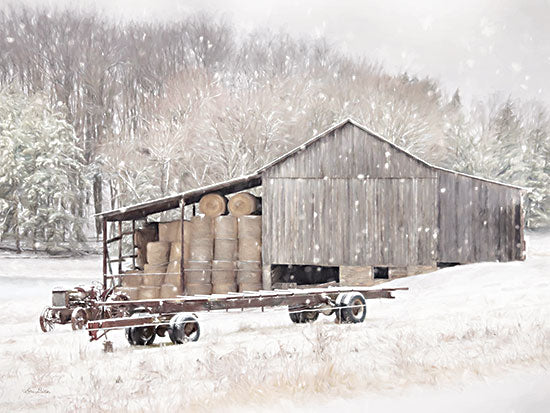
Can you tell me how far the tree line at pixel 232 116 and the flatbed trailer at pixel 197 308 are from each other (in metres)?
18.4

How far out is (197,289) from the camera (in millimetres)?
18656

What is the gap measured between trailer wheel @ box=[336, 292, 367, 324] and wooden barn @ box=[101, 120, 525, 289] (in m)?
6.71

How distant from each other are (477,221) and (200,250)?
27.3ft

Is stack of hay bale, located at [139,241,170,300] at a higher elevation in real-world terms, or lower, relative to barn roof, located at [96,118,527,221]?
lower

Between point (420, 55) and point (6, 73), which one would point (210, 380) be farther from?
point (420, 55)

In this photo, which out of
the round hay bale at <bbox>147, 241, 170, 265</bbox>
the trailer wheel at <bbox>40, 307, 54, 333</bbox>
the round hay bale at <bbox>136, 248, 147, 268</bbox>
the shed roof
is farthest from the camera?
the round hay bale at <bbox>136, 248, 147, 268</bbox>

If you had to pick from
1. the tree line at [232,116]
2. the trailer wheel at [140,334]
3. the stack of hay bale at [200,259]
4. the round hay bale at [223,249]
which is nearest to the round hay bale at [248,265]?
the round hay bale at [223,249]

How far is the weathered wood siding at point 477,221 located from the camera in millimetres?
19062

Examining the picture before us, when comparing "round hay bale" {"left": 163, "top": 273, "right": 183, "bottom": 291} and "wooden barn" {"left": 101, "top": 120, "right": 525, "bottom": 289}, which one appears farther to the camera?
"wooden barn" {"left": 101, "top": 120, "right": 525, "bottom": 289}

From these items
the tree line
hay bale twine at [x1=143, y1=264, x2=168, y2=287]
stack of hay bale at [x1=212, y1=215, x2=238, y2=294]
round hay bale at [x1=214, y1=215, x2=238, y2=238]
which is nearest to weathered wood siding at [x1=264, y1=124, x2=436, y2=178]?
round hay bale at [x1=214, y1=215, x2=238, y2=238]

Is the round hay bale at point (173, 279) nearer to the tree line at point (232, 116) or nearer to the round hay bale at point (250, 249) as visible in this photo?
the round hay bale at point (250, 249)

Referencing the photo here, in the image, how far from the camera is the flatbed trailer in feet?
32.7

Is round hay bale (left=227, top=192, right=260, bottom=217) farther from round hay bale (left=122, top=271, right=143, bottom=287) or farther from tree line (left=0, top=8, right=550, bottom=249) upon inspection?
tree line (left=0, top=8, right=550, bottom=249)

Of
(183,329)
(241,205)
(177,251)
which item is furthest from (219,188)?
(183,329)
